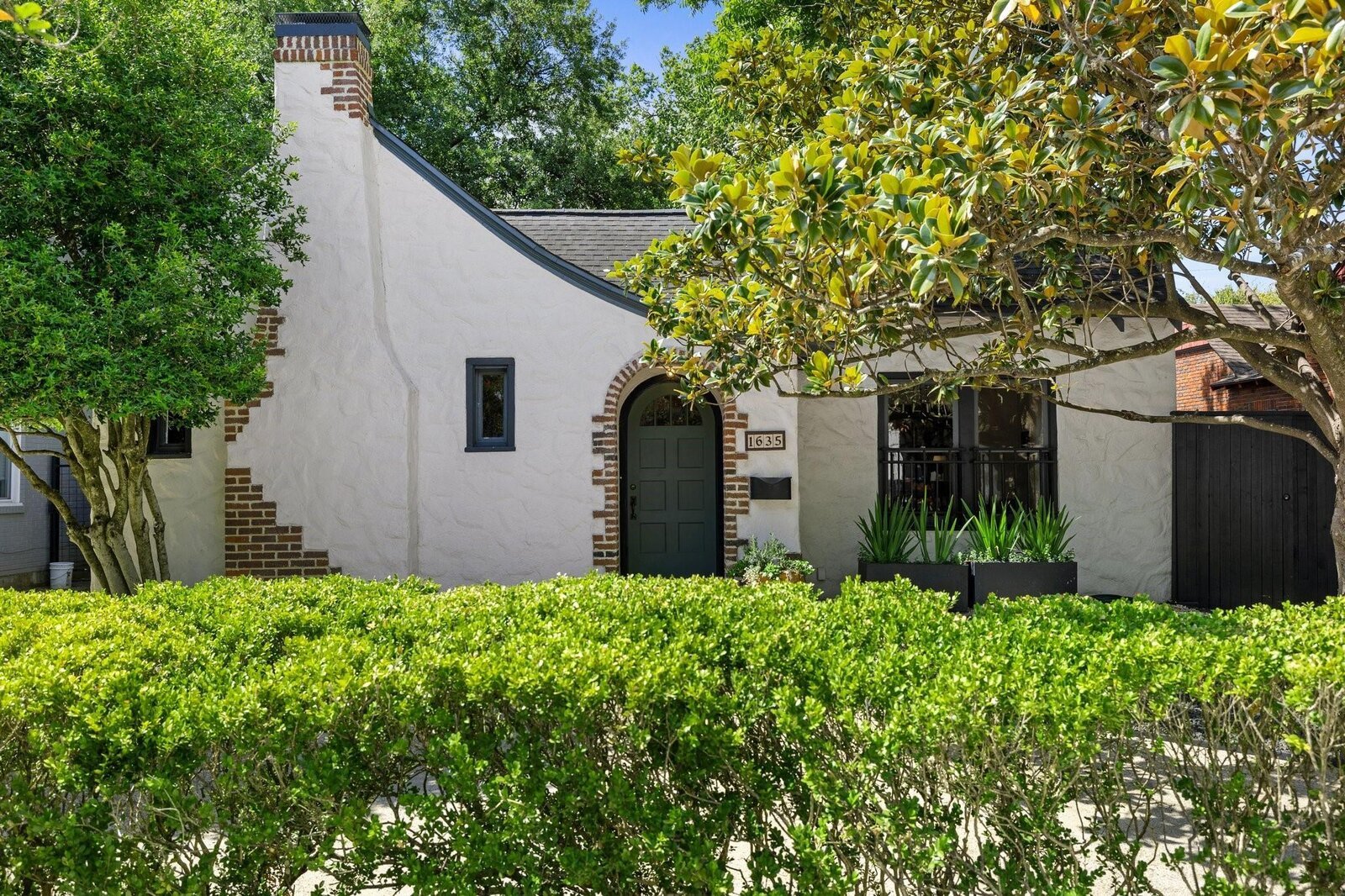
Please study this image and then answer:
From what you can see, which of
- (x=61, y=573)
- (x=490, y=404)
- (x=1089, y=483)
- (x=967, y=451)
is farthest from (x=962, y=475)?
(x=61, y=573)

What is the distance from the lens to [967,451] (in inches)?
424

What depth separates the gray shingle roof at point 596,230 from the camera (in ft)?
36.2

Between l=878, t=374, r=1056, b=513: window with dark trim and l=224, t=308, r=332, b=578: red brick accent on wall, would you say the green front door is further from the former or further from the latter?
l=224, t=308, r=332, b=578: red brick accent on wall

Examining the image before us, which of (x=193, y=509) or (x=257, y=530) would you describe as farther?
(x=193, y=509)

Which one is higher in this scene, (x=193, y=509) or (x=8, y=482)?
(x=8, y=482)

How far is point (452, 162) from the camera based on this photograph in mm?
22109

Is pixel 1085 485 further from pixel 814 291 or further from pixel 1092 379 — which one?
pixel 814 291

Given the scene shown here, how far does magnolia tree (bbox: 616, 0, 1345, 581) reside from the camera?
10.1 ft

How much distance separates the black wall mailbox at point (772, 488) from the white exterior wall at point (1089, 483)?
1.43 m

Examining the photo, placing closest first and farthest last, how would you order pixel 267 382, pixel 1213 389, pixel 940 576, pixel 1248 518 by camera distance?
pixel 267 382, pixel 940 576, pixel 1248 518, pixel 1213 389

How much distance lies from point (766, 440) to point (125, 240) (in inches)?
234

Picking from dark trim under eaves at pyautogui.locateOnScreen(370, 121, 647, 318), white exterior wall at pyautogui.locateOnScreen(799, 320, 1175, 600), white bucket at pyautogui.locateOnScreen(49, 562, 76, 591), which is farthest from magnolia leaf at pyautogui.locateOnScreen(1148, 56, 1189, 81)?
white bucket at pyautogui.locateOnScreen(49, 562, 76, 591)

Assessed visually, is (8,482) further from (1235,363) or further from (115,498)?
(1235,363)

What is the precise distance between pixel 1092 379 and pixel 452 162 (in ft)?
53.7
